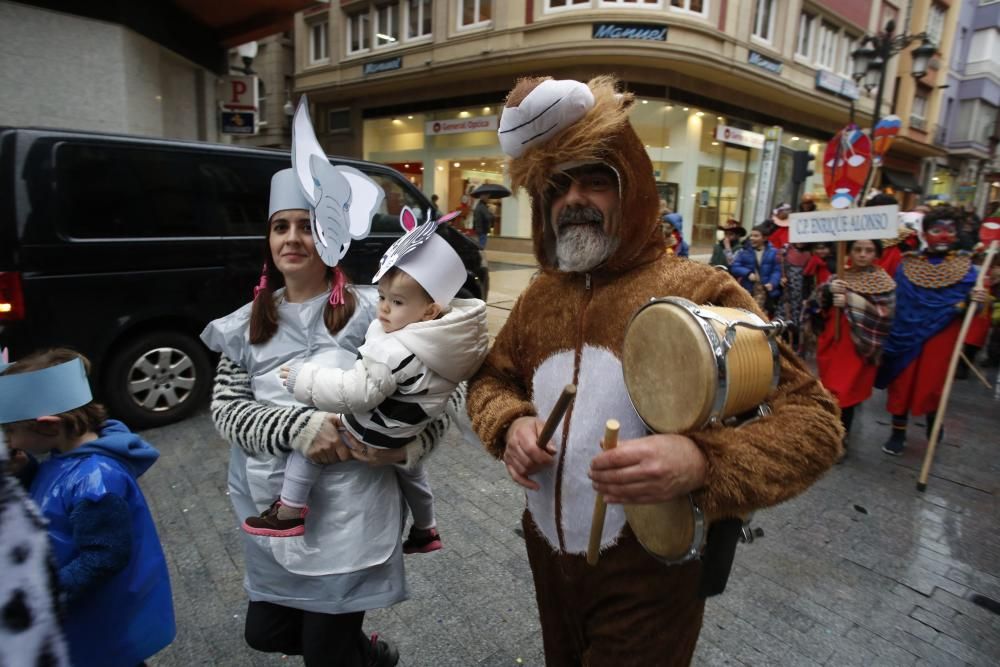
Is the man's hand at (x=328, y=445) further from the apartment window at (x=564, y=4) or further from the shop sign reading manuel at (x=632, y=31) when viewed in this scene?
the apartment window at (x=564, y=4)

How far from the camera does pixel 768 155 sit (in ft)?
55.9

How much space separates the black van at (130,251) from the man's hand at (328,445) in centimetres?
214

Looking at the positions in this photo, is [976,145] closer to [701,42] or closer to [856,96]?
[856,96]

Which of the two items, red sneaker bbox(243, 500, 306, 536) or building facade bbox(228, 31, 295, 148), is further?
building facade bbox(228, 31, 295, 148)

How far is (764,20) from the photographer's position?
1795 cm

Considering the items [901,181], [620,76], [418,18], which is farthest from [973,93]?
[418,18]

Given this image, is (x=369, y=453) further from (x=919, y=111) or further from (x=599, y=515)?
(x=919, y=111)

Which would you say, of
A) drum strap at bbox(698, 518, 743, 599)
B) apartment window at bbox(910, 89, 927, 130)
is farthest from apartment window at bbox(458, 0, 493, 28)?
apartment window at bbox(910, 89, 927, 130)

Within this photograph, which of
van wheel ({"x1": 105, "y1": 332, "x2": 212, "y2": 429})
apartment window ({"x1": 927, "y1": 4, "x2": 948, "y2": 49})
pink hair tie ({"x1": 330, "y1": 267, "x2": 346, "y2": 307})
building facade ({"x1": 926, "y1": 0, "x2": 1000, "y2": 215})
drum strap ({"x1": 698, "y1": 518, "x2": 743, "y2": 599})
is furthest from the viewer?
building facade ({"x1": 926, "y1": 0, "x2": 1000, "y2": 215})

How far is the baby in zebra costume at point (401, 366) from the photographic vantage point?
55.6 inches

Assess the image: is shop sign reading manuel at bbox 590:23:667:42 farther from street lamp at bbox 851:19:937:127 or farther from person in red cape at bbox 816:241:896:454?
person in red cape at bbox 816:241:896:454

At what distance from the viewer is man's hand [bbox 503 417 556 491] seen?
125 centimetres

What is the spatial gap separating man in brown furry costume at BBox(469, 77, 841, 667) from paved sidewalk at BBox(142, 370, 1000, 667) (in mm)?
1065

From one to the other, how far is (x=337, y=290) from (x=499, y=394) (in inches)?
26.0
